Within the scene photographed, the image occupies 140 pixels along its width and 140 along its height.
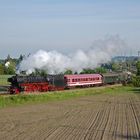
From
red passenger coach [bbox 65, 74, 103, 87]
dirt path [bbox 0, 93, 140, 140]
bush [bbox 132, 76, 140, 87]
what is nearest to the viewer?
dirt path [bbox 0, 93, 140, 140]

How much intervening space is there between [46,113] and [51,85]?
25.9m

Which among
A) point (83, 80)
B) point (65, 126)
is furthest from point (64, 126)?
point (83, 80)

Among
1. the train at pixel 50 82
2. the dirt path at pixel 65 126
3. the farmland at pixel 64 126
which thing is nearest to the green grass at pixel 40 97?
the train at pixel 50 82

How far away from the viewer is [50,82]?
59.4 meters

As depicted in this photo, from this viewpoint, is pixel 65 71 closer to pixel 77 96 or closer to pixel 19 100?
pixel 77 96

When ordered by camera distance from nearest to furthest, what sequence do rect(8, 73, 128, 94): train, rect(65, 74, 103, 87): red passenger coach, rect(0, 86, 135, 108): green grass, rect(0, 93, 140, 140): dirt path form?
rect(0, 93, 140, 140): dirt path < rect(0, 86, 135, 108): green grass < rect(8, 73, 128, 94): train < rect(65, 74, 103, 87): red passenger coach

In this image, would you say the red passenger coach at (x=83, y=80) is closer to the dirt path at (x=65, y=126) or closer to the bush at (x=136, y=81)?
the bush at (x=136, y=81)

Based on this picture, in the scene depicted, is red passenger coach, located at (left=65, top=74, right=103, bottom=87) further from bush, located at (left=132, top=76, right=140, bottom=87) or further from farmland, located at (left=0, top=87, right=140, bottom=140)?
farmland, located at (left=0, top=87, right=140, bottom=140)

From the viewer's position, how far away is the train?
54875 millimetres

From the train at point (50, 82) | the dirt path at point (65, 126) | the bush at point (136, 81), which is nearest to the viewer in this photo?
the dirt path at point (65, 126)

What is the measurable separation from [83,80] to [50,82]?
1142 cm

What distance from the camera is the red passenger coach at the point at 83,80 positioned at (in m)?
64.8

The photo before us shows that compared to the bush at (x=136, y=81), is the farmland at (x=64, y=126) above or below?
below

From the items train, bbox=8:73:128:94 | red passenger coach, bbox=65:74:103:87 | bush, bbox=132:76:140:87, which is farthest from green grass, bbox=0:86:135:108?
bush, bbox=132:76:140:87
